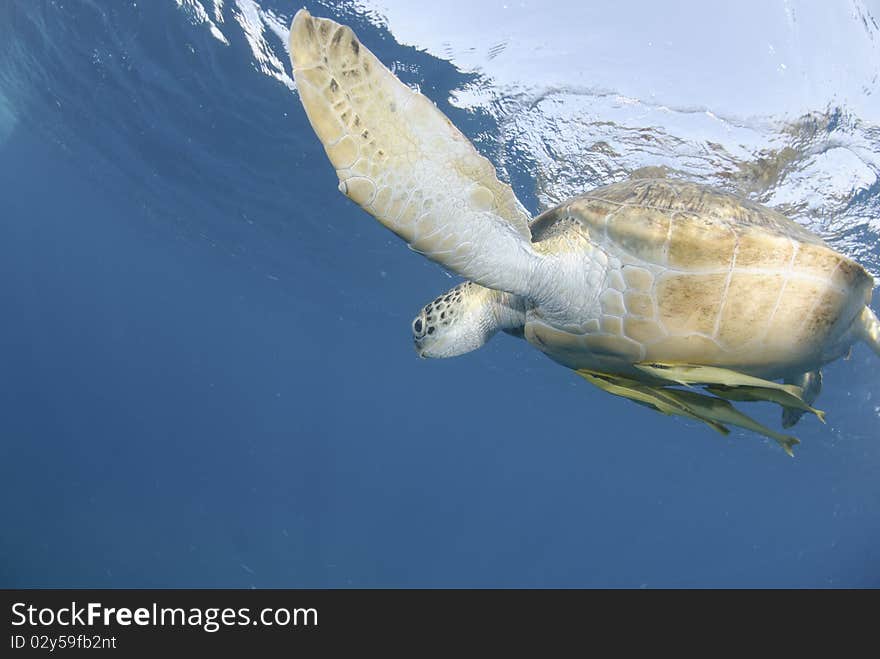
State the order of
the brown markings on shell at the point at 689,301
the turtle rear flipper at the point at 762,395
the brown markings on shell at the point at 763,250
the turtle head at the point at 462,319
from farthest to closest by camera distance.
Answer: the turtle head at the point at 462,319, the brown markings on shell at the point at 689,301, the brown markings on shell at the point at 763,250, the turtle rear flipper at the point at 762,395

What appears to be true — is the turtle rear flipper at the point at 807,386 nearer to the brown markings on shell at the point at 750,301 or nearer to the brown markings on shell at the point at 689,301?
the brown markings on shell at the point at 750,301

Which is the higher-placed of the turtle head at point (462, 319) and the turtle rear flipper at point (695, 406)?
the turtle rear flipper at point (695, 406)

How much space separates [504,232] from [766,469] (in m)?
36.5

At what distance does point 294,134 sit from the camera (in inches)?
450

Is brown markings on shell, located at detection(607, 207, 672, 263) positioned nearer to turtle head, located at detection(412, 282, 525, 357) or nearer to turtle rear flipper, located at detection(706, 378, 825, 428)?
turtle rear flipper, located at detection(706, 378, 825, 428)

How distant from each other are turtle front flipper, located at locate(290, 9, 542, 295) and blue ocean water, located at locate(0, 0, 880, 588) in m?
4.63

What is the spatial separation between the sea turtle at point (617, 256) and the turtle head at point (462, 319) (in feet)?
1.27

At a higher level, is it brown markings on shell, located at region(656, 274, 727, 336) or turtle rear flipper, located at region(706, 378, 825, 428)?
brown markings on shell, located at region(656, 274, 727, 336)

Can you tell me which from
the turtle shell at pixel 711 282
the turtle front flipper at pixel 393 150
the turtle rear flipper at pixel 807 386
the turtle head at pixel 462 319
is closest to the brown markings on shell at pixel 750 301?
the turtle shell at pixel 711 282

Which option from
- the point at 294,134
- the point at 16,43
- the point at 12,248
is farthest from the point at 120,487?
the point at 12,248

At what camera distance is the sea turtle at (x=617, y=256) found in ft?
6.46

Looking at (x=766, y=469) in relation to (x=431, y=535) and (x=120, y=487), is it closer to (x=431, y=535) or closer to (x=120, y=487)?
(x=120, y=487)

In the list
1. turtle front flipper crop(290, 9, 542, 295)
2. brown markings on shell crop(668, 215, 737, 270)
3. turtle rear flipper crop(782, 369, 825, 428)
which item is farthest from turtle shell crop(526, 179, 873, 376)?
turtle rear flipper crop(782, 369, 825, 428)

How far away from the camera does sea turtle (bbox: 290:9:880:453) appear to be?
1968 mm
